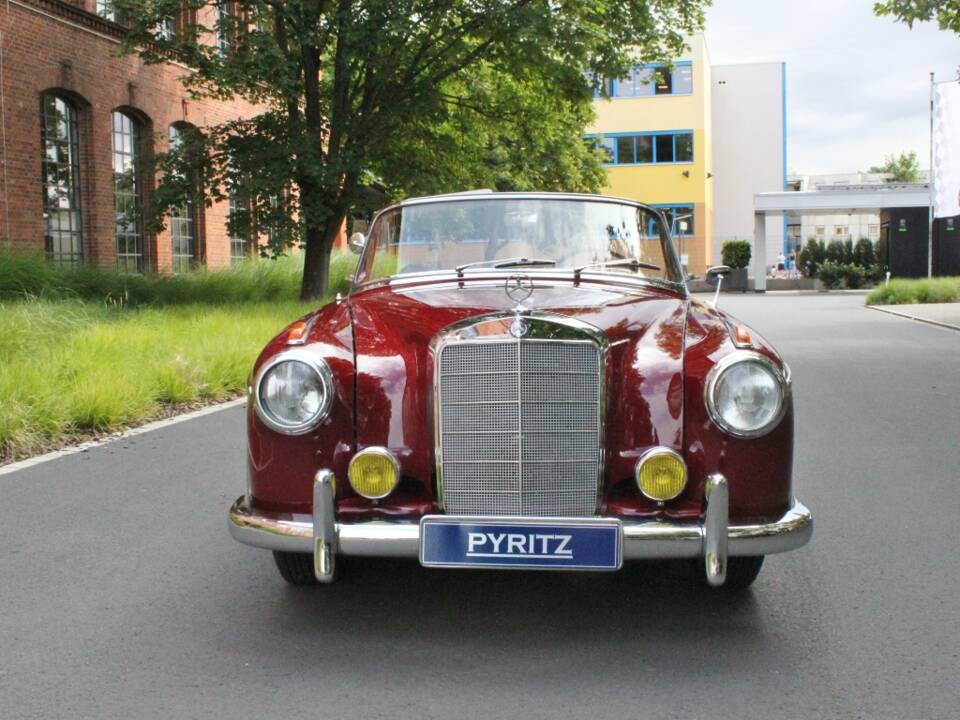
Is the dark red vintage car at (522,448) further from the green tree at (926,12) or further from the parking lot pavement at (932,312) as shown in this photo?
the parking lot pavement at (932,312)

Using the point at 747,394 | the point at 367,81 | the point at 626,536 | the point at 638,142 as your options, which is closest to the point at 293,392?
the point at 626,536

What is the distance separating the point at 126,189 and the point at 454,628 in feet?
67.3

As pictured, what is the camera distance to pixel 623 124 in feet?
170

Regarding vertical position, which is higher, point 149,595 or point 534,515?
point 534,515

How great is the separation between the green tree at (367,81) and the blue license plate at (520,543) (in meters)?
15.2

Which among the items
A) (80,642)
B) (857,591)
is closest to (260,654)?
(80,642)

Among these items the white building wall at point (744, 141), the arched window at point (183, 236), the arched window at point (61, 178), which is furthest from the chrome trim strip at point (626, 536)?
the white building wall at point (744, 141)

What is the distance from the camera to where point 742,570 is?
406 cm

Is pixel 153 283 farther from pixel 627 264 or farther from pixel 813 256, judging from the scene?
pixel 813 256

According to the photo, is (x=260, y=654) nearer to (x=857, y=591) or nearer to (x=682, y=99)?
(x=857, y=591)

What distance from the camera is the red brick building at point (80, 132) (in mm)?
18578

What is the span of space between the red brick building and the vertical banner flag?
48.6 ft

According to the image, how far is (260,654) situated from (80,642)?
0.63m

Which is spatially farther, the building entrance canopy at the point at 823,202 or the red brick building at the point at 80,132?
the building entrance canopy at the point at 823,202
